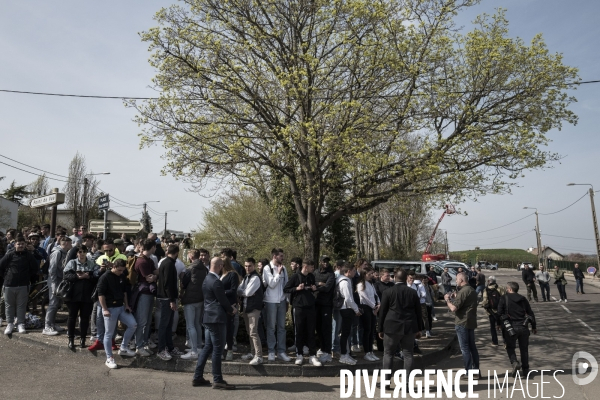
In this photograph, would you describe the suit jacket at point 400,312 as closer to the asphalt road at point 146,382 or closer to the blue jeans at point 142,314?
the asphalt road at point 146,382

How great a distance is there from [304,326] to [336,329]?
30.5 inches

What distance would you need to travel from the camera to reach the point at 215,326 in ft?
23.2

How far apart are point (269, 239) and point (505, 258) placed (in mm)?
82968

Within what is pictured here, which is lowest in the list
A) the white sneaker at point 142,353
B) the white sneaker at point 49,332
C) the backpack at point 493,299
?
the white sneaker at point 142,353

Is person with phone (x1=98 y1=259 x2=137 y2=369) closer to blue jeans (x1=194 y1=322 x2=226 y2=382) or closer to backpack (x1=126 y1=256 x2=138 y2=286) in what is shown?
backpack (x1=126 y1=256 x2=138 y2=286)

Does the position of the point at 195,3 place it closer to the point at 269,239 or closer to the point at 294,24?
the point at 294,24

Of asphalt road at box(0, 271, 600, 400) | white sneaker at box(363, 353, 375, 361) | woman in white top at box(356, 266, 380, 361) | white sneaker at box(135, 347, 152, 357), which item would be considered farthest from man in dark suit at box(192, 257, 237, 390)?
woman in white top at box(356, 266, 380, 361)

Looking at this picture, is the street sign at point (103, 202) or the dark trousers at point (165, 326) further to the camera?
the street sign at point (103, 202)

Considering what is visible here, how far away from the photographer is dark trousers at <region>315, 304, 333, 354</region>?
894 cm

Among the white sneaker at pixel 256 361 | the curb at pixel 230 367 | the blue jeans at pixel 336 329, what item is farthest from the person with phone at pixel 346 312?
the white sneaker at pixel 256 361

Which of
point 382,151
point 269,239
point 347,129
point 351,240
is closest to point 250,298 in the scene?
point 347,129

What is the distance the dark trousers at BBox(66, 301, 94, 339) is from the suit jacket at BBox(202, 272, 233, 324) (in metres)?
2.85

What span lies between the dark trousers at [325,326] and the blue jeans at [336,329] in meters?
0.13

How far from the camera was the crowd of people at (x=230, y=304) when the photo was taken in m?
7.89
